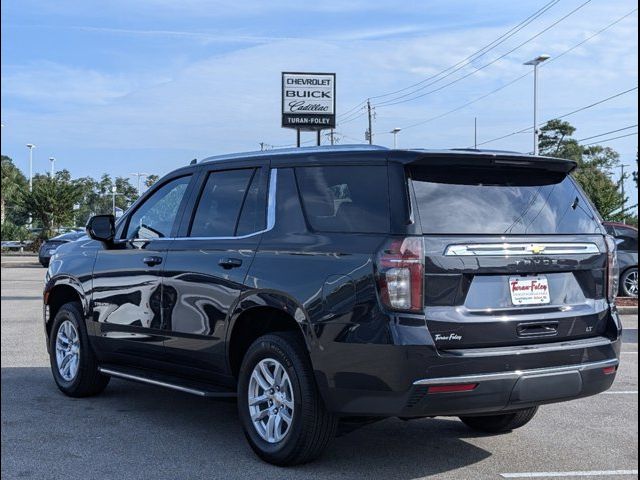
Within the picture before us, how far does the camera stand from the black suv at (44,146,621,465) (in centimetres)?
427

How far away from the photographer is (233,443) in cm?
544

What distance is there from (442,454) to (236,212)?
2.17 m

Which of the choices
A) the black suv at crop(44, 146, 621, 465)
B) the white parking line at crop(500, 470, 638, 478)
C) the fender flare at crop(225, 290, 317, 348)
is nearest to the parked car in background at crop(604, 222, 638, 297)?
the black suv at crop(44, 146, 621, 465)

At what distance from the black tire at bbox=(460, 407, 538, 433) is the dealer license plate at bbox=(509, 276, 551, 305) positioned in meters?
1.43

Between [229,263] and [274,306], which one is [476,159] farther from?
[229,263]

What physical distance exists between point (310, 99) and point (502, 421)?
30265 mm

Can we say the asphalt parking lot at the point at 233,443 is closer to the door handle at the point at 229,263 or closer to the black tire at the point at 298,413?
the black tire at the point at 298,413

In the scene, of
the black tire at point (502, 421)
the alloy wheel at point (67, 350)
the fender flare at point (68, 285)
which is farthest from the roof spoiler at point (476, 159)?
the alloy wheel at point (67, 350)

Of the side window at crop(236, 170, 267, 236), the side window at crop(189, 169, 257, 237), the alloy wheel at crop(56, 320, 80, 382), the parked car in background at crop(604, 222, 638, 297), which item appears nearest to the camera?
the side window at crop(236, 170, 267, 236)

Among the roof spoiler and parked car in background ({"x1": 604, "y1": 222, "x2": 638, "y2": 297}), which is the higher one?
the roof spoiler

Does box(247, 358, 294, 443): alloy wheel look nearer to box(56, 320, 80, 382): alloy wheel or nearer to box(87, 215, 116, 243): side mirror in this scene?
box(87, 215, 116, 243): side mirror

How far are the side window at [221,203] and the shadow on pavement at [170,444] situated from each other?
148cm

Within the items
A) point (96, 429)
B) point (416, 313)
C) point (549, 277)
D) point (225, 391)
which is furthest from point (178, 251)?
point (549, 277)

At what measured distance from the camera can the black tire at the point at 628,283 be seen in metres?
15.9
